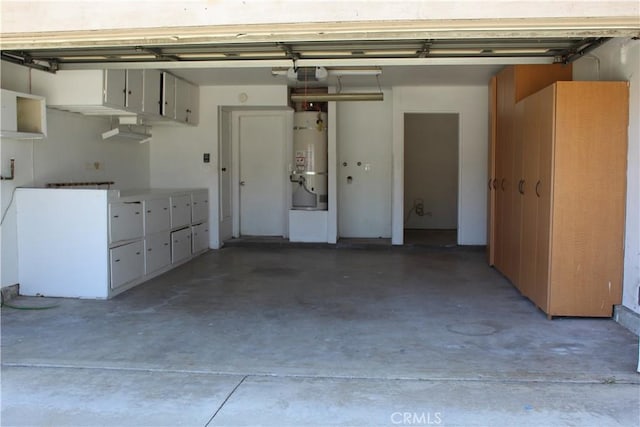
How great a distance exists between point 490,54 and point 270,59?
74.0 inches

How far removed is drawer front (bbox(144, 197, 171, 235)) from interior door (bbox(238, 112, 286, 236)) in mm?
2581

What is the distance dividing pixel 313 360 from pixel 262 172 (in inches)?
229

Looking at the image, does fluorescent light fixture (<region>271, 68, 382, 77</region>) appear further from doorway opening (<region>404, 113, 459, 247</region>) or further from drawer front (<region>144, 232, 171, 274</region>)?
doorway opening (<region>404, 113, 459, 247</region>)

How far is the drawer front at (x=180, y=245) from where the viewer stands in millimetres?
6609

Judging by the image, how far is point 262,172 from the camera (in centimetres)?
889

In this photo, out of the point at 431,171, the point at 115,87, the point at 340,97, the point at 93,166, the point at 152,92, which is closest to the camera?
the point at 115,87

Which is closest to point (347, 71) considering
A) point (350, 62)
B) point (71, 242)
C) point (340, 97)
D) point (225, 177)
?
point (340, 97)

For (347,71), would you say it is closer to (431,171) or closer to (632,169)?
(632,169)

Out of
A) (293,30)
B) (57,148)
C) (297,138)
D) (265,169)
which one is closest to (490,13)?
(293,30)

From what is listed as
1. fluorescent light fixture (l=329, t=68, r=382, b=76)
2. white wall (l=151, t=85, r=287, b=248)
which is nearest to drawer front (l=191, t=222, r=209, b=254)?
white wall (l=151, t=85, r=287, b=248)

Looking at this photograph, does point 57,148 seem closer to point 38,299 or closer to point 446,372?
point 38,299

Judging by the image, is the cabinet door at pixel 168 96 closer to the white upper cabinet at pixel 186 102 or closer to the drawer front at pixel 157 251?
the white upper cabinet at pixel 186 102

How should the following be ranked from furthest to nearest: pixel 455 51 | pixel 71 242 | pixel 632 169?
pixel 71 242 < pixel 455 51 < pixel 632 169

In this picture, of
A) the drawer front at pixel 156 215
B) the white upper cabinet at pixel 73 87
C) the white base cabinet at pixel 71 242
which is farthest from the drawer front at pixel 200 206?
the white upper cabinet at pixel 73 87
